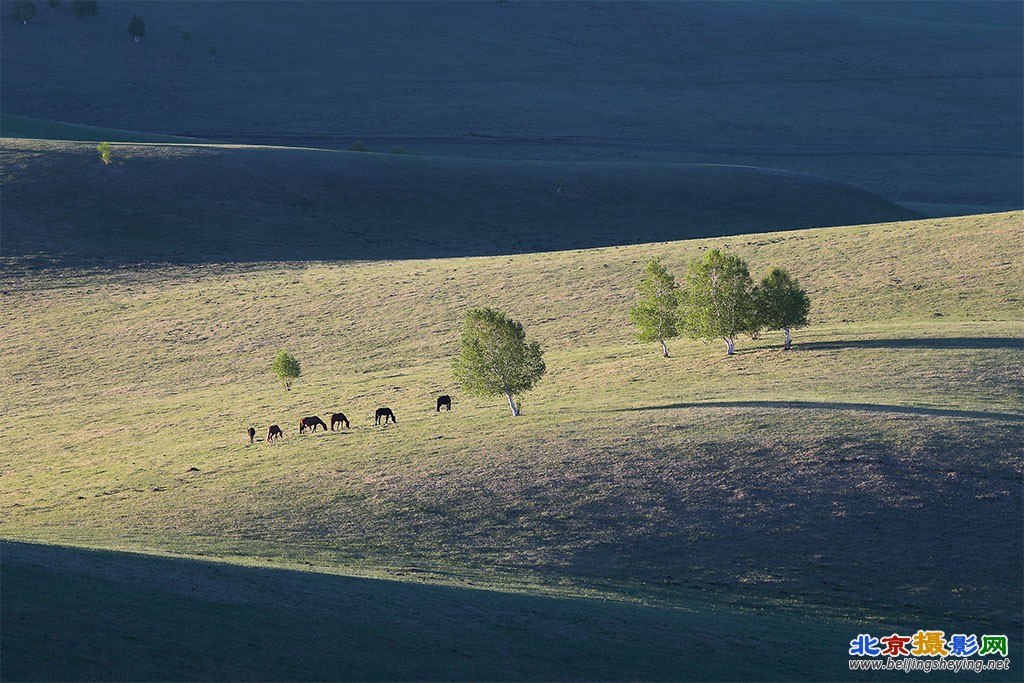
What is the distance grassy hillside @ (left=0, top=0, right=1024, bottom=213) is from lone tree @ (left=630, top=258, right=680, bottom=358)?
76929mm

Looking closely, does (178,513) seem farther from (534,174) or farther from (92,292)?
(534,174)

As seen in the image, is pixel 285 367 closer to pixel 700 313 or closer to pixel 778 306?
pixel 700 313

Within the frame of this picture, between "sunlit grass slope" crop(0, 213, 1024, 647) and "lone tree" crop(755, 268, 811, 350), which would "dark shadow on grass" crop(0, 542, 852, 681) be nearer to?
"sunlit grass slope" crop(0, 213, 1024, 647)

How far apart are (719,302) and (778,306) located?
8.59ft

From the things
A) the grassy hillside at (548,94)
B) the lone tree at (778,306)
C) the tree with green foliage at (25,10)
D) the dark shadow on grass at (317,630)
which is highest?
the tree with green foliage at (25,10)

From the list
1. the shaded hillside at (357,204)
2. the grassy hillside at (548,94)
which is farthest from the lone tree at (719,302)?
the grassy hillside at (548,94)

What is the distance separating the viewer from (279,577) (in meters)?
25.8

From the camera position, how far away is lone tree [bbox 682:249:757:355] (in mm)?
50719

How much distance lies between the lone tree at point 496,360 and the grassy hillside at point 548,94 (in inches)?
3465

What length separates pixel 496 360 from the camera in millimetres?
44406

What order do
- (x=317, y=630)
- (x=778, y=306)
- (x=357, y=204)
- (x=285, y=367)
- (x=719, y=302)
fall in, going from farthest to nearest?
(x=357, y=204), (x=285, y=367), (x=719, y=302), (x=778, y=306), (x=317, y=630)

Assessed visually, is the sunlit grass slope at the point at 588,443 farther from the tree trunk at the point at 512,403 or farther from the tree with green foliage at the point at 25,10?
the tree with green foliage at the point at 25,10

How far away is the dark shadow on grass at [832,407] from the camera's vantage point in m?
37.7

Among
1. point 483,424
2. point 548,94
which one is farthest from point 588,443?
point 548,94
